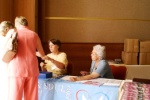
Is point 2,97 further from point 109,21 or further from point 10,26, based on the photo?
point 109,21

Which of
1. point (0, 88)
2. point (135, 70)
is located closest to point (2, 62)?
point (0, 88)

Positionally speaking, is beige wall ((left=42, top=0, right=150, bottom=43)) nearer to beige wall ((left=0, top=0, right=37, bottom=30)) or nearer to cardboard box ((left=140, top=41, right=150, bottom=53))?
cardboard box ((left=140, top=41, right=150, bottom=53))

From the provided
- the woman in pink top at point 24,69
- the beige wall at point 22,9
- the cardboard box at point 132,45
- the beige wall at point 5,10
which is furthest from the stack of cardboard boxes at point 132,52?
the woman in pink top at point 24,69

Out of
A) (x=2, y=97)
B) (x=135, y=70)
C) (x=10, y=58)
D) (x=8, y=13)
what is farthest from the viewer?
(x=8, y=13)

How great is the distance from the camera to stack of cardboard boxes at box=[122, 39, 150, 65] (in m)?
5.34

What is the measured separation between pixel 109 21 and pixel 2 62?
11.9ft

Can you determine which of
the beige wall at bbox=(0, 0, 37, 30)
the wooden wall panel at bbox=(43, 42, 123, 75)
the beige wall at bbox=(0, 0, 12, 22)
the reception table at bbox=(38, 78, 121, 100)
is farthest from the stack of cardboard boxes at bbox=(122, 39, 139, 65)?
the reception table at bbox=(38, 78, 121, 100)

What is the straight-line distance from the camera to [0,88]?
9.07 ft

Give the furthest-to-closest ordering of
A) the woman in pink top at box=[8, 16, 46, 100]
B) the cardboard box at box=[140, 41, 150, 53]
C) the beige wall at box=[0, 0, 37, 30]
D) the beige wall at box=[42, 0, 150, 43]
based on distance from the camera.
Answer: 1. the beige wall at box=[42, 0, 150, 43]
2. the cardboard box at box=[140, 41, 150, 53]
3. the beige wall at box=[0, 0, 37, 30]
4. the woman in pink top at box=[8, 16, 46, 100]

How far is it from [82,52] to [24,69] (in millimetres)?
3241

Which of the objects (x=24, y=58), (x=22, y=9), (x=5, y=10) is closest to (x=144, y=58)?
(x=22, y=9)

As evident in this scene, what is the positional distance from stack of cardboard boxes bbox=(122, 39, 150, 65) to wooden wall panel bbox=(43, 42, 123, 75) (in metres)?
0.43

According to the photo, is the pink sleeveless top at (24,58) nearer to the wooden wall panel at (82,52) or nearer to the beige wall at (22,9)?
the beige wall at (22,9)

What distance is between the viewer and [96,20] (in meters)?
5.84
